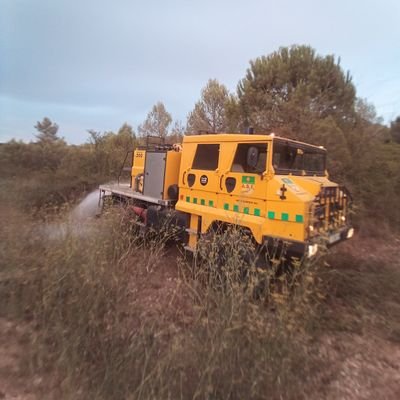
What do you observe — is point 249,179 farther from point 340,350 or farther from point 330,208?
point 340,350

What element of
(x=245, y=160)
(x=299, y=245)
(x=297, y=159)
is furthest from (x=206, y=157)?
(x=299, y=245)

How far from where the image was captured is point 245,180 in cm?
479

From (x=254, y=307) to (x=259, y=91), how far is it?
12.6 metres

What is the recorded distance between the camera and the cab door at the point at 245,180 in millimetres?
4551

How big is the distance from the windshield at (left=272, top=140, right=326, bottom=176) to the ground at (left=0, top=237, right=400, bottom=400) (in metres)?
2.03

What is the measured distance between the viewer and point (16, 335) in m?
2.91

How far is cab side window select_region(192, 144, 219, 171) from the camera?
5.38 metres

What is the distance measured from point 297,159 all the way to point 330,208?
106cm

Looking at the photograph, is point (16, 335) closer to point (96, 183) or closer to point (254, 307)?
point (254, 307)

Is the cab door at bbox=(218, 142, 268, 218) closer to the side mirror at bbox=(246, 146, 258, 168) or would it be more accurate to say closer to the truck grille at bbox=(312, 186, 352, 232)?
the side mirror at bbox=(246, 146, 258, 168)

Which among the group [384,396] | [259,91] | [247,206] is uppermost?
[259,91]

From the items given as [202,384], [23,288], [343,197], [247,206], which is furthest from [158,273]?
[343,197]

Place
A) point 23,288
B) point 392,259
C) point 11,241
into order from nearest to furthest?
1. point 23,288
2. point 11,241
3. point 392,259

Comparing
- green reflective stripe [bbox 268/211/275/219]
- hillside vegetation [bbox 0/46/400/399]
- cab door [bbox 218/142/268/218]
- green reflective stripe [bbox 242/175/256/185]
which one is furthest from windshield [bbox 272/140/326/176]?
hillside vegetation [bbox 0/46/400/399]
